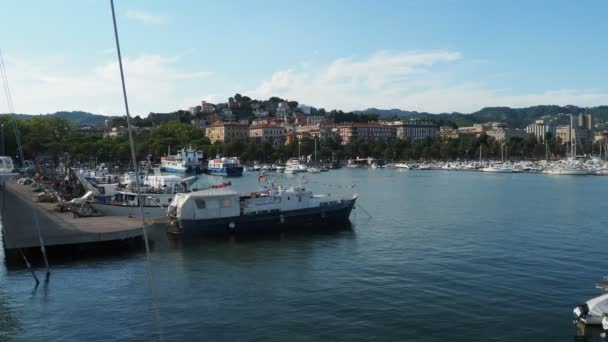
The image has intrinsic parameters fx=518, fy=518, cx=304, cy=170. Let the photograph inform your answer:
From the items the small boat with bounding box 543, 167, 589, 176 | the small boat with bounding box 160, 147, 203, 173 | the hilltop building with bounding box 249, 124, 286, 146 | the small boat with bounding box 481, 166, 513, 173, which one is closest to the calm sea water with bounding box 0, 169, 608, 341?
the small boat with bounding box 160, 147, 203, 173

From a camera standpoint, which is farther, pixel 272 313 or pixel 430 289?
pixel 430 289

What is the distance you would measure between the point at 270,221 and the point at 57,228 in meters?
12.9

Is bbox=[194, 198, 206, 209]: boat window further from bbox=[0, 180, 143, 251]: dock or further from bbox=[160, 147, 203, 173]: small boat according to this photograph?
bbox=[160, 147, 203, 173]: small boat

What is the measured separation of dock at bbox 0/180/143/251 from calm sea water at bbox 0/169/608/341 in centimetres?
116

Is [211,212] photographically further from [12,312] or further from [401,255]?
[12,312]

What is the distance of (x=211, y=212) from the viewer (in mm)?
32688

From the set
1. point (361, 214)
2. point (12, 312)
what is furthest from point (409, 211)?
point (12, 312)

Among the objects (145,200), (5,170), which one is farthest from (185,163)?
(5,170)

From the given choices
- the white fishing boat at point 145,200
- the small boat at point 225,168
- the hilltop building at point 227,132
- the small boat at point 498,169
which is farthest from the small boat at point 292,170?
the white fishing boat at point 145,200

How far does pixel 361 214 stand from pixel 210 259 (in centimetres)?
1993

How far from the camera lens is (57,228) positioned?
2789 centimetres

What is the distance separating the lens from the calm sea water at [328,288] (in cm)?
1664

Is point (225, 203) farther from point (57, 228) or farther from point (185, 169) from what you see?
point (185, 169)

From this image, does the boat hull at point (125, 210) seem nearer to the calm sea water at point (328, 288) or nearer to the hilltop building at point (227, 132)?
the calm sea water at point (328, 288)
